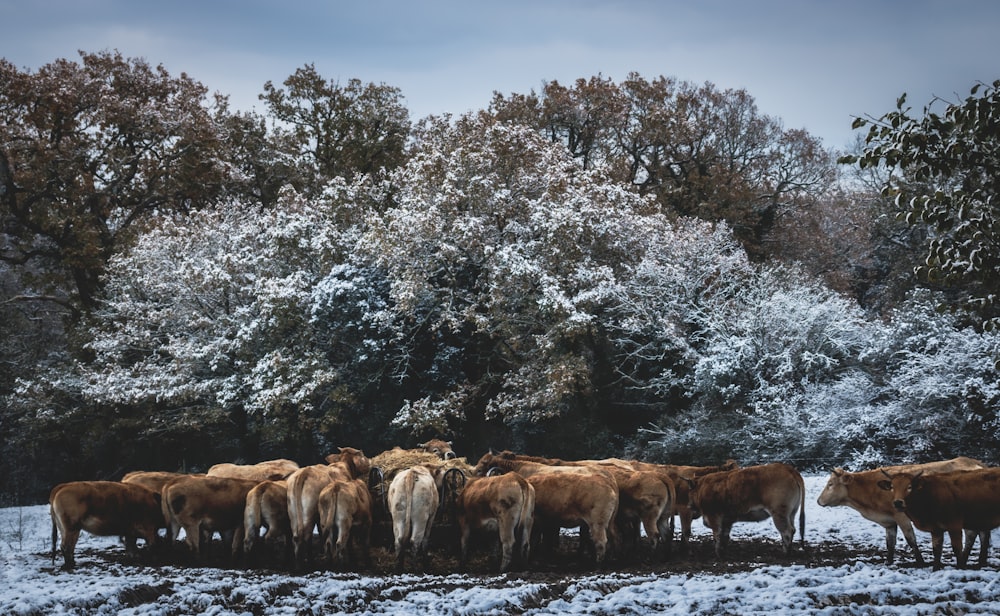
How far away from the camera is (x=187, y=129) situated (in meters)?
30.4

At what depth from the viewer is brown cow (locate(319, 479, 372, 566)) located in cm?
1056

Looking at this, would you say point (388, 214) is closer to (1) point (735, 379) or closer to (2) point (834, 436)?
(1) point (735, 379)

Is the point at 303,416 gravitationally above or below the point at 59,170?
below

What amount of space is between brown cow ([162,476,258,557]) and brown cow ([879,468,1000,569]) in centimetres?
845

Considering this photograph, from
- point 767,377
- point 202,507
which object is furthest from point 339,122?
point 202,507

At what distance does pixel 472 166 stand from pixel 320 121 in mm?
14758

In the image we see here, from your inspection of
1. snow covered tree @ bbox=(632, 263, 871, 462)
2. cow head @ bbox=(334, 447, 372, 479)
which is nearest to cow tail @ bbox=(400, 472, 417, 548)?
cow head @ bbox=(334, 447, 372, 479)

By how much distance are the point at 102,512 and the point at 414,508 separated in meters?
3.99

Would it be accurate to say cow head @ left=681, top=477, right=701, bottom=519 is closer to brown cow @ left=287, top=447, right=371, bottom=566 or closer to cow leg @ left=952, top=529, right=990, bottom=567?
cow leg @ left=952, top=529, right=990, bottom=567

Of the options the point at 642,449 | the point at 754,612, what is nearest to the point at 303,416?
the point at 642,449

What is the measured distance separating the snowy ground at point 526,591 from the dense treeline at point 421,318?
10.8 meters

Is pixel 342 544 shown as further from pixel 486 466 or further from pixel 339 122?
pixel 339 122

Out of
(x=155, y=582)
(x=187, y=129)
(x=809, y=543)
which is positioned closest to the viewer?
(x=155, y=582)

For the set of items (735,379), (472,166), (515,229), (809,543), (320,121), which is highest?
(320,121)
